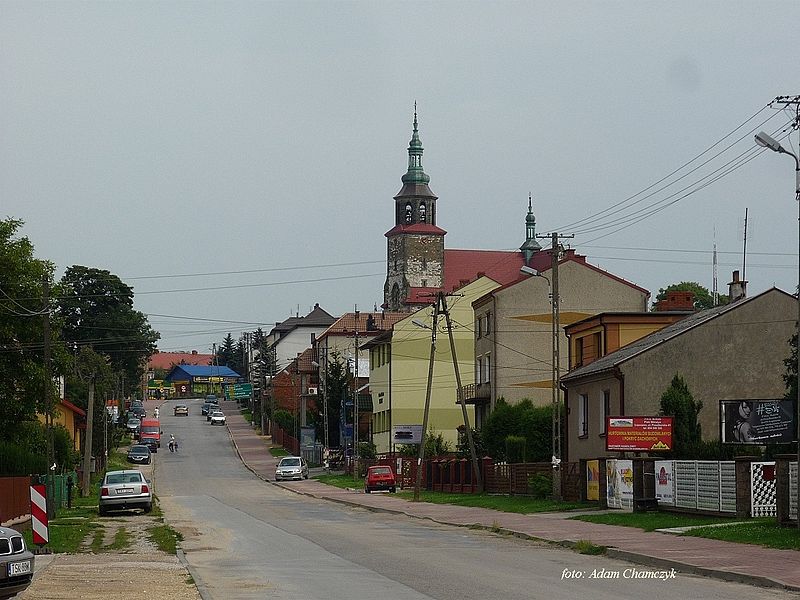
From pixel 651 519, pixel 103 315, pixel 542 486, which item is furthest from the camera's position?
pixel 103 315

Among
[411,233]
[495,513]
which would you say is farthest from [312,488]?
[411,233]

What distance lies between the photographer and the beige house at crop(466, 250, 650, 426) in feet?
213

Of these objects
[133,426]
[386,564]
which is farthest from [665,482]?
[133,426]

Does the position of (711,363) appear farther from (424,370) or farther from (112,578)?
(424,370)

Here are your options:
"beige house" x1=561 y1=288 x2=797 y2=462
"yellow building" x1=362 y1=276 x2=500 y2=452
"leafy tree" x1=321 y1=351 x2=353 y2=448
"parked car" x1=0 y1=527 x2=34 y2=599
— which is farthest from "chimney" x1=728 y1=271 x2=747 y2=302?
"leafy tree" x1=321 y1=351 x2=353 y2=448

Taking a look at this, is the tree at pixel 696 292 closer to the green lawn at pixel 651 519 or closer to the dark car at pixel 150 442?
the dark car at pixel 150 442

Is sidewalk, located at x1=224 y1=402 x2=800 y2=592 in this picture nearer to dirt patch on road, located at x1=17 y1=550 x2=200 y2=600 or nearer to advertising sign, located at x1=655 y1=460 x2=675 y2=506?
advertising sign, located at x1=655 y1=460 x2=675 y2=506

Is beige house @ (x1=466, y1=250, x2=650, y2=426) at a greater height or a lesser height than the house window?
greater

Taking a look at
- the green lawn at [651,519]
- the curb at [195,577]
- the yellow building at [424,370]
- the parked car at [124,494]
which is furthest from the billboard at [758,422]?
the yellow building at [424,370]

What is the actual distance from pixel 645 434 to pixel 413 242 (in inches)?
4614

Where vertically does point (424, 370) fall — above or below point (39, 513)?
above

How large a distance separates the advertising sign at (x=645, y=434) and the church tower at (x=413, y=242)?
4433 inches

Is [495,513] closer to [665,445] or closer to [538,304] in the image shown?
[665,445]

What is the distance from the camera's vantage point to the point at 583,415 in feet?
151
